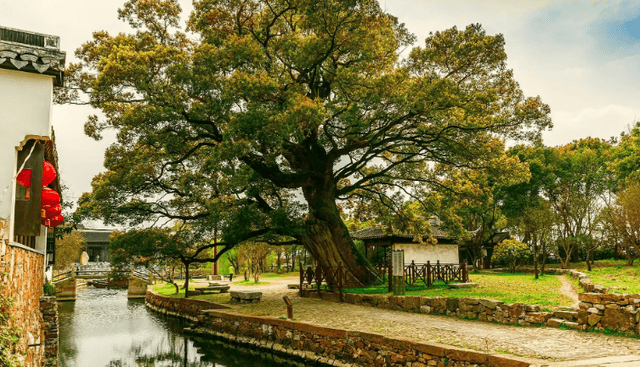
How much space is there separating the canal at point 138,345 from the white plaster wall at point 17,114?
6.67m

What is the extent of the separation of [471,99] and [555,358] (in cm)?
947

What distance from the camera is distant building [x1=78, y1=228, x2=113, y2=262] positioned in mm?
51188

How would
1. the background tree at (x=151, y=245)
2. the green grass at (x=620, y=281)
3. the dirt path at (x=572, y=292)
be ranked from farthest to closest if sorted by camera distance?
the background tree at (x=151, y=245) < the dirt path at (x=572, y=292) < the green grass at (x=620, y=281)

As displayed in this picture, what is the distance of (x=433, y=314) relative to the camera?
40.3 ft

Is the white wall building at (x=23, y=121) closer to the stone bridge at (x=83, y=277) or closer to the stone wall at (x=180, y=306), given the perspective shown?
the stone wall at (x=180, y=306)

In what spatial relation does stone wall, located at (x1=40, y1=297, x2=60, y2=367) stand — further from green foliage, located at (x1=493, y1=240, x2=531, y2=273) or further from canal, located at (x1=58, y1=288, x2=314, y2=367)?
green foliage, located at (x1=493, y1=240, x2=531, y2=273)

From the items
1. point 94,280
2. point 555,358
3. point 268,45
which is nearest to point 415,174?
point 268,45

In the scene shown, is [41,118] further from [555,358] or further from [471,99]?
[471,99]

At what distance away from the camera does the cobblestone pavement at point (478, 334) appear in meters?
7.12

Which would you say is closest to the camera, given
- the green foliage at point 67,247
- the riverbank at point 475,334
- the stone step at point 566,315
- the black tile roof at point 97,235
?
the riverbank at point 475,334

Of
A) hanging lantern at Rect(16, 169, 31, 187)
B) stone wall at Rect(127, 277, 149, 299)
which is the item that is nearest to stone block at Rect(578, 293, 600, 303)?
hanging lantern at Rect(16, 169, 31, 187)

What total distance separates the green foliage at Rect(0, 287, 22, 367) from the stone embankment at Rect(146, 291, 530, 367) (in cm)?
640

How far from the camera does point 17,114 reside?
25.3 ft

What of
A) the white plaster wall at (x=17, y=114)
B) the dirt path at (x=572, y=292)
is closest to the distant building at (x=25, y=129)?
the white plaster wall at (x=17, y=114)
